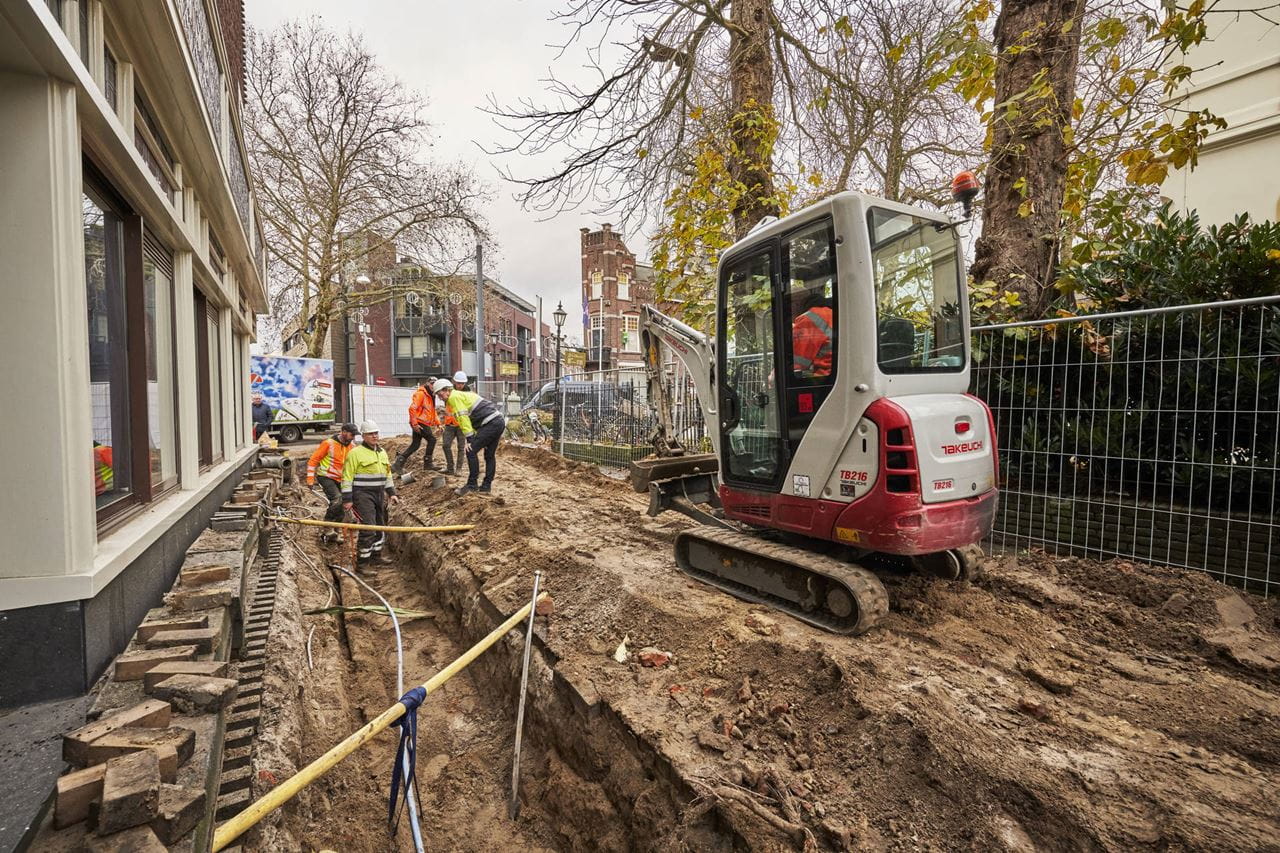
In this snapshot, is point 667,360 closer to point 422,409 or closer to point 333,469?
point 333,469

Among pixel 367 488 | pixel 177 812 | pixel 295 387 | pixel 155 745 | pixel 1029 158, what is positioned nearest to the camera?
pixel 177 812

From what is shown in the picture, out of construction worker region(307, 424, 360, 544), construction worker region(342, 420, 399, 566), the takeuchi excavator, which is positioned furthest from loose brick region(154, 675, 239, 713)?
construction worker region(307, 424, 360, 544)

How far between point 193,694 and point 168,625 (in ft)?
2.52

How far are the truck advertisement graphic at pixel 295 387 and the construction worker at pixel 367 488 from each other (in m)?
15.2

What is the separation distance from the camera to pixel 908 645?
378 centimetres

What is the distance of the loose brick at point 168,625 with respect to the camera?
Result: 2.74 metres

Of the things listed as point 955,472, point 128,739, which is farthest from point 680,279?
point 128,739

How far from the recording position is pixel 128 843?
62.7 inches

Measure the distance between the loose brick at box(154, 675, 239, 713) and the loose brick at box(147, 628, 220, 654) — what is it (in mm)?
400

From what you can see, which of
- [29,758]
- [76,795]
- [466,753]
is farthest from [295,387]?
[76,795]

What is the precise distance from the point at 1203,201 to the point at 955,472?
13.3 meters

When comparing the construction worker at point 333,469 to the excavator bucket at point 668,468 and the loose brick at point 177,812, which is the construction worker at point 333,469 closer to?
the excavator bucket at point 668,468

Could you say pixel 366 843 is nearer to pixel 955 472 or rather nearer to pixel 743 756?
pixel 743 756

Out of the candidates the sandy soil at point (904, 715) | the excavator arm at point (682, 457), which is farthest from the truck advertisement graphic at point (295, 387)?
the excavator arm at point (682, 457)
